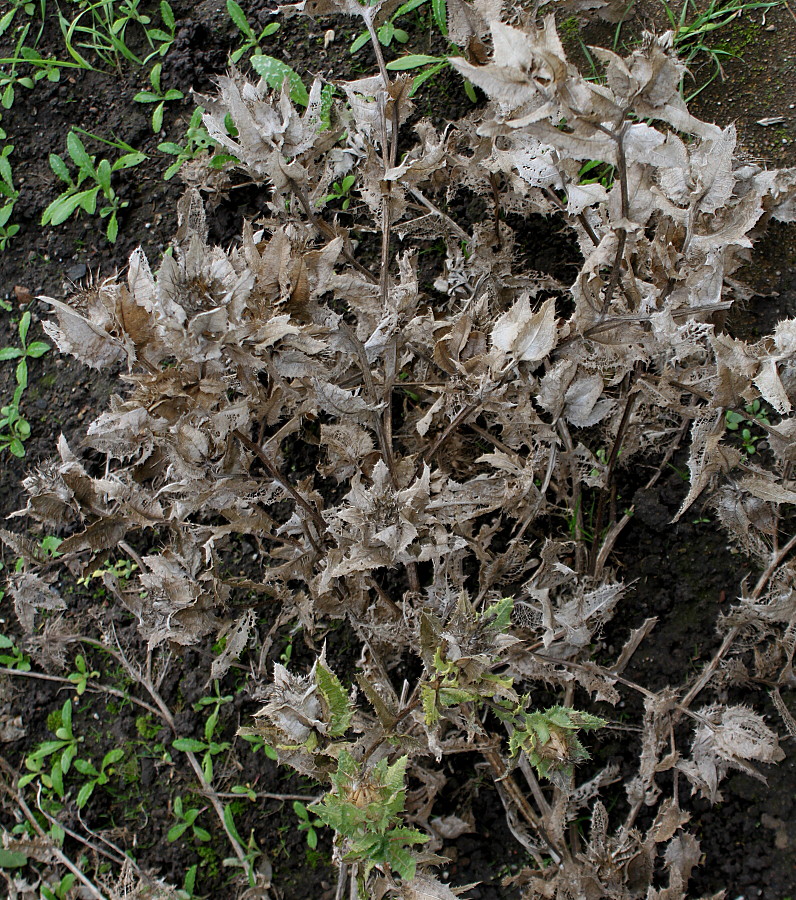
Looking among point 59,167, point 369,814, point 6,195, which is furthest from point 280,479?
point 6,195

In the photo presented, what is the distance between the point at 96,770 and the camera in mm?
2006

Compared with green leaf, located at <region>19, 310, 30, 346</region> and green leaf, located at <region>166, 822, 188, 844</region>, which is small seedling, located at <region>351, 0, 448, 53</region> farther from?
green leaf, located at <region>166, 822, 188, 844</region>

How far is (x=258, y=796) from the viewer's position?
6.29ft

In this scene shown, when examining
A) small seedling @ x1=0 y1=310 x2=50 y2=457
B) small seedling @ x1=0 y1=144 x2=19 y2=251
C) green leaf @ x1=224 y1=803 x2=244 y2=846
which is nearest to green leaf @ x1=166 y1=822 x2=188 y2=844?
green leaf @ x1=224 y1=803 x2=244 y2=846

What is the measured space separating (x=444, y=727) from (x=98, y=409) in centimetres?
126

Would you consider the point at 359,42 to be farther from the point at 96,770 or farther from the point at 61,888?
the point at 61,888

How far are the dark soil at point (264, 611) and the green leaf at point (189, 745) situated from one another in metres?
0.04

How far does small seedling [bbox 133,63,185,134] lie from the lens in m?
2.40

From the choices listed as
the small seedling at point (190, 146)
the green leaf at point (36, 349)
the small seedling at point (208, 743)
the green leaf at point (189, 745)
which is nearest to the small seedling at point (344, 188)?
the small seedling at point (190, 146)

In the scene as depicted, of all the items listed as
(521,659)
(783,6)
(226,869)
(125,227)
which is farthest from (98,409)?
(783,6)

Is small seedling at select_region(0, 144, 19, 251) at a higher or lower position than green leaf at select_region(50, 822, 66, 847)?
higher

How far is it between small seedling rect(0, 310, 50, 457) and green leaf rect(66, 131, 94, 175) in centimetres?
46

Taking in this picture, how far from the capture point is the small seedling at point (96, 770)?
1981 millimetres

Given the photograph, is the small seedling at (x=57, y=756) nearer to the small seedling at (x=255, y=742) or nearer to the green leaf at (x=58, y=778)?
the green leaf at (x=58, y=778)
